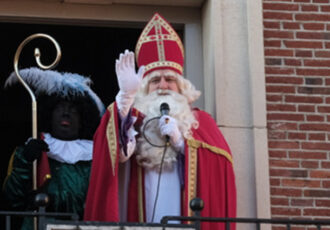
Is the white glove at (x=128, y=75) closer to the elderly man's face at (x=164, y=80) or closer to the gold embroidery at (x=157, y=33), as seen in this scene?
the elderly man's face at (x=164, y=80)

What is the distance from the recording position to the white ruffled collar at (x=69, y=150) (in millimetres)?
8227

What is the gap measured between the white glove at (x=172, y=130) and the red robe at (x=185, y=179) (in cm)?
6

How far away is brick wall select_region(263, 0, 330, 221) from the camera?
8438 mm

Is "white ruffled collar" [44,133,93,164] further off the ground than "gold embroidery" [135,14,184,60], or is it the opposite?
"gold embroidery" [135,14,184,60]

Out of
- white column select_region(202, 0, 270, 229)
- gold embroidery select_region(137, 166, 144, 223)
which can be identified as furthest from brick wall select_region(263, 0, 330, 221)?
gold embroidery select_region(137, 166, 144, 223)

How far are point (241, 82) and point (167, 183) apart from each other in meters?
1.18

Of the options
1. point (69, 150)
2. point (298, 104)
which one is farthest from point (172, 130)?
point (298, 104)

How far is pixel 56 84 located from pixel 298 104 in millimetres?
1749

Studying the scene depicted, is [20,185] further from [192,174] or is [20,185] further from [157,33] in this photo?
[157,33]

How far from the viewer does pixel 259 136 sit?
27.7 feet

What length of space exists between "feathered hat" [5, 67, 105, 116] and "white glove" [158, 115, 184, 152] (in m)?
0.93

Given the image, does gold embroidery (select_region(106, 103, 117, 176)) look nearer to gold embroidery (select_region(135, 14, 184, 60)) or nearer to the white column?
gold embroidery (select_region(135, 14, 184, 60))

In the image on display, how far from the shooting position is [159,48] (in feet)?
27.2

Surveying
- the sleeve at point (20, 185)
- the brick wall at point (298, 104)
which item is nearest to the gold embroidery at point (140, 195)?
the sleeve at point (20, 185)
